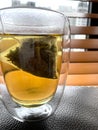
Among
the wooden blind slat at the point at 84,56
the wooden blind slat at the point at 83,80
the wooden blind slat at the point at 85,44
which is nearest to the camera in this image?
the wooden blind slat at the point at 83,80

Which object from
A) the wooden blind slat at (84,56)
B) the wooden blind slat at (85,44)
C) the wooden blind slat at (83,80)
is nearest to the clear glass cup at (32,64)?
the wooden blind slat at (83,80)

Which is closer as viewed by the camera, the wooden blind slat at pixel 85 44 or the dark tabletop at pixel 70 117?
the dark tabletop at pixel 70 117

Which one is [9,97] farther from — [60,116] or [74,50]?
[74,50]

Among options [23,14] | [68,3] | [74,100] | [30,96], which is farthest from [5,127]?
[68,3]

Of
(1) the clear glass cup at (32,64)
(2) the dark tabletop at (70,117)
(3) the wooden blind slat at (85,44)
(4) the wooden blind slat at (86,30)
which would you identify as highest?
(1) the clear glass cup at (32,64)

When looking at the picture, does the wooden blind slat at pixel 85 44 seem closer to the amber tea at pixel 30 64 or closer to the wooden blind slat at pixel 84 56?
the wooden blind slat at pixel 84 56

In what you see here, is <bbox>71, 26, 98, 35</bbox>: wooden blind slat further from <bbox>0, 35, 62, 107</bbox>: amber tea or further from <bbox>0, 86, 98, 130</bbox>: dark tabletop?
<bbox>0, 35, 62, 107</bbox>: amber tea

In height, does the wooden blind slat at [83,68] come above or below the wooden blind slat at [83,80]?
below

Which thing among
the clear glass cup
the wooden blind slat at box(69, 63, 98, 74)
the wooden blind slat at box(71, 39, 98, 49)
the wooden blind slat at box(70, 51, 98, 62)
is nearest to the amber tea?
the clear glass cup
